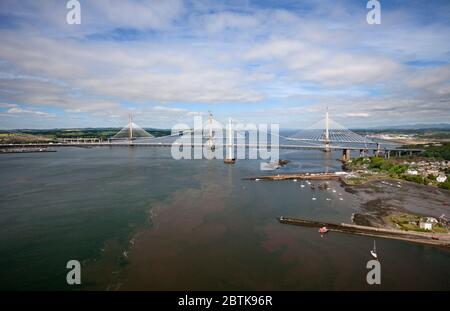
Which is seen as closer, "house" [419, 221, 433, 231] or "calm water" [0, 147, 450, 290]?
"calm water" [0, 147, 450, 290]

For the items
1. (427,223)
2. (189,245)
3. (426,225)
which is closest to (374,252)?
(426,225)

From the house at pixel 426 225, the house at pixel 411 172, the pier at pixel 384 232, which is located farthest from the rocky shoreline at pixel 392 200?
the house at pixel 411 172

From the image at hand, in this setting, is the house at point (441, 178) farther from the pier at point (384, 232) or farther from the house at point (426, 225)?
the pier at point (384, 232)

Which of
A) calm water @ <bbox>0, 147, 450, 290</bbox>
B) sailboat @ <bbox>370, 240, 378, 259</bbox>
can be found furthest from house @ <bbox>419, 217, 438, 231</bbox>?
sailboat @ <bbox>370, 240, 378, 259</bbox>

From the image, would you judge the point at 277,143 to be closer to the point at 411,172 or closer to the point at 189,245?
the point at 411,172

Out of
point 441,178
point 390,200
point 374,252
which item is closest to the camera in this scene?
point 374,252

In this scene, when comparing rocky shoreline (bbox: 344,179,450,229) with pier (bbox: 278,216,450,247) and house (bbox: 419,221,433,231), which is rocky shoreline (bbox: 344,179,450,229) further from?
house (bbox: 419,221,433,231)

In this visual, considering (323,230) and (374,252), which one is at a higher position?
(323,230)
